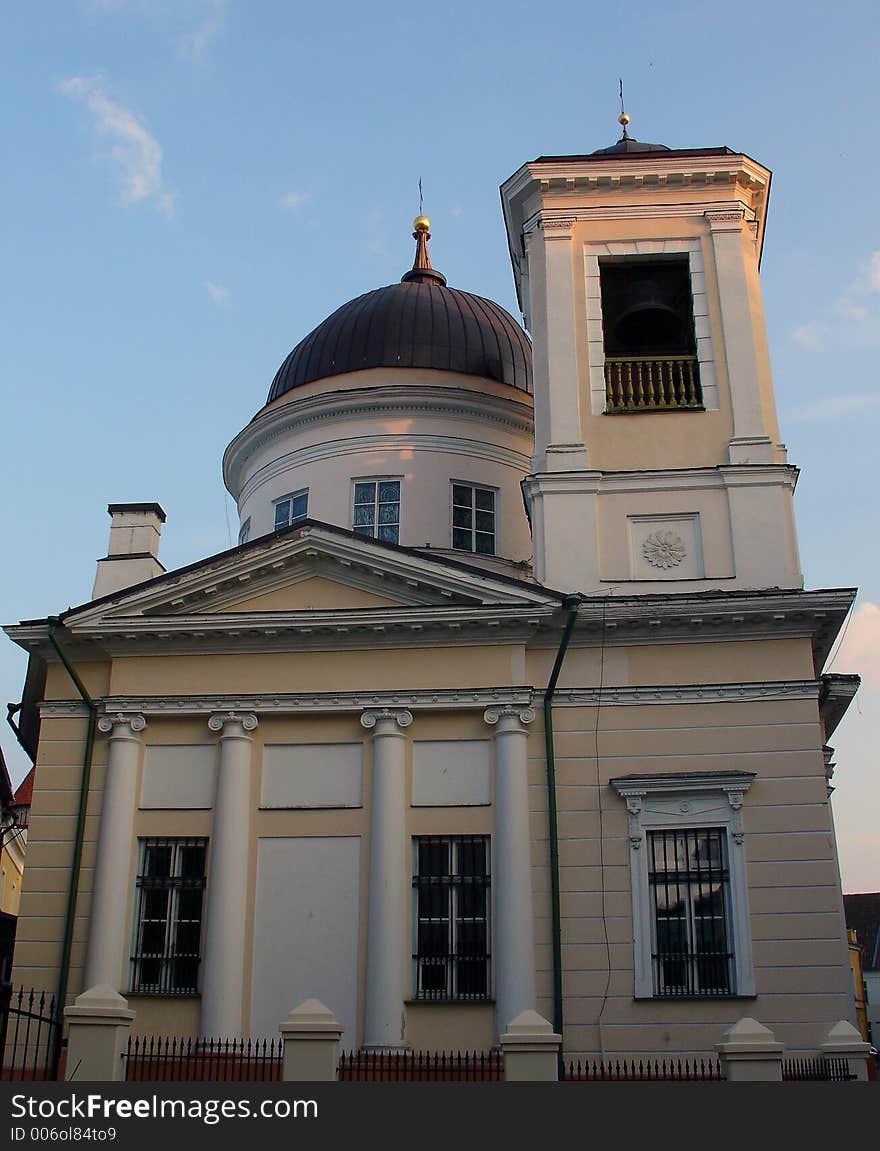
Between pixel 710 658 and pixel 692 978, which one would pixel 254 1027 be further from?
pixel 710 658

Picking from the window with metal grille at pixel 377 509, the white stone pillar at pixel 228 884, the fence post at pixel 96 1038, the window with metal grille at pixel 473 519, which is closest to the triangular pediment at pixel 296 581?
the white stone pillar at pixel 228 884

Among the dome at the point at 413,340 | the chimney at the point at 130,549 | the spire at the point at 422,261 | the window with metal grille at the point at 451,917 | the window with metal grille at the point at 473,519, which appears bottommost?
the window with metal grille at the point at 451,917

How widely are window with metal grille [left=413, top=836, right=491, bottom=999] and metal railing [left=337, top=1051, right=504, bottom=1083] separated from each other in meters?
0.84

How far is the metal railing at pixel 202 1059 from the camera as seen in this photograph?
15109 millimetres

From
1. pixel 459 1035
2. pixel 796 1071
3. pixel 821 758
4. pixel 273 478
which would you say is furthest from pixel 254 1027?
pixel 273 478

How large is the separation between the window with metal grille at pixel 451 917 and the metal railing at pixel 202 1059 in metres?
2.04

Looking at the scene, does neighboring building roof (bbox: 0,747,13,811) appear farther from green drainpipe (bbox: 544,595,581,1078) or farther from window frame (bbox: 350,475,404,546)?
green drainpipe (bbox: 544,595,581,1078)

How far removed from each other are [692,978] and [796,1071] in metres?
1.75

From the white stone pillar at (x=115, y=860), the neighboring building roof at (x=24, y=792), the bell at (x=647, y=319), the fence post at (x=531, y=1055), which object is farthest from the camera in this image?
the neighboring building roof at (x=24, y=792)

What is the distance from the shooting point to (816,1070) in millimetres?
14359

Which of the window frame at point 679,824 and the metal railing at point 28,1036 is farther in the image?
the window frame at point 679,824

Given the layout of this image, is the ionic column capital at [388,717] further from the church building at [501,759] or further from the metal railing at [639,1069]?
the metal railing at [639,1069]

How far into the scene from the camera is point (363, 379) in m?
23.8

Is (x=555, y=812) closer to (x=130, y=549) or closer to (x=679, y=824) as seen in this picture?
(x=679, y=824)
